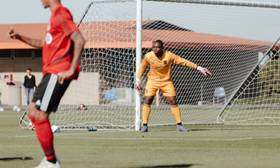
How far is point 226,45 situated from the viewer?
66.8 feet

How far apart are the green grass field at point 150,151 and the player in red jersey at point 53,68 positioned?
0.87 meters

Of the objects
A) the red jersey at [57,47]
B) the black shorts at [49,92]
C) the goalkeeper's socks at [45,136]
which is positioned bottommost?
the goalkeeper's socks at [45,136]

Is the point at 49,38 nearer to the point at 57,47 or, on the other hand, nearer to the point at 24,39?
the point at 57,47

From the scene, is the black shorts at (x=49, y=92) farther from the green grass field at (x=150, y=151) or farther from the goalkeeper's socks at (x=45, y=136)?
the green grass field at (x=150, y=151)

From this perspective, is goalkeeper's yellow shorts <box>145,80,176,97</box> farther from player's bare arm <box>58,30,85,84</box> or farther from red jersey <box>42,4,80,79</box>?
player's bare arm <box>58,30,85,84</box>

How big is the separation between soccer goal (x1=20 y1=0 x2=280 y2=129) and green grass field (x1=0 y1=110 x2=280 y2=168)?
327 centimetres

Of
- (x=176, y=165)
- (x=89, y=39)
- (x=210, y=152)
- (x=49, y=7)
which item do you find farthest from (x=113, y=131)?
(x=49, y=7)

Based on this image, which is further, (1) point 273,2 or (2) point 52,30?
(1) point 273,2

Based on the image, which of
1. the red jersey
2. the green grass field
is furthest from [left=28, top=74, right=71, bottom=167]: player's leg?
the green grass field

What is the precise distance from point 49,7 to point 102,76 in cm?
1231

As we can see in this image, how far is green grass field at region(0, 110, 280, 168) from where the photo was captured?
736 cm

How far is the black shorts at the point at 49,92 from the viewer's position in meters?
6.28

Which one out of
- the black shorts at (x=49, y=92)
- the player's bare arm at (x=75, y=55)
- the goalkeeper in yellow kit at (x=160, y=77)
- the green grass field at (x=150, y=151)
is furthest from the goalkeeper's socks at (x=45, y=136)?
the goalkeeper in yellow kit at (x=160, y=77)

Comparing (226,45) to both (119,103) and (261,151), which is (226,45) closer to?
(119,103)
